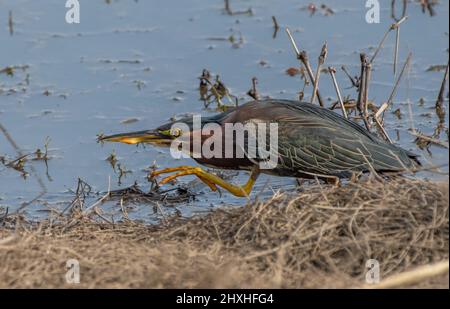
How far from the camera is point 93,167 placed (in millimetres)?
8445

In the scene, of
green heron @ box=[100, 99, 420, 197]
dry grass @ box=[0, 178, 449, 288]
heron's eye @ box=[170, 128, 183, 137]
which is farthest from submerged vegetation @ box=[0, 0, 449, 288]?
heron's eye @ box=[170, 128, 183, 137]

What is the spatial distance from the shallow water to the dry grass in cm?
204

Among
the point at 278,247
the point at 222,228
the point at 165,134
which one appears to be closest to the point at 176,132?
the point at 165,134

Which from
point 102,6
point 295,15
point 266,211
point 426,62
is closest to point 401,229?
point 266,211

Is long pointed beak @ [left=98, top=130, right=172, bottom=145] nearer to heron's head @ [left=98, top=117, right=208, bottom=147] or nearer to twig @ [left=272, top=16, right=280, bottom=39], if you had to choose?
heron's head @ [left=98, top=117, right=208, bottom=147]

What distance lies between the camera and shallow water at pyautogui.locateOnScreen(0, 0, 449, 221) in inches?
334

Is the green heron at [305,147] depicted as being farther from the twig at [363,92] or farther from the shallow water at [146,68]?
the shallow water at [146,68]

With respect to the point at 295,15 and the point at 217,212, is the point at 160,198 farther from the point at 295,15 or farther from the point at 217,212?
the point at 295,15

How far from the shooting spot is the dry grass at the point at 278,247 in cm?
510

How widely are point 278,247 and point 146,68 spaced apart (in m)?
5.04

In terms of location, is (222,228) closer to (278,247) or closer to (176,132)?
(278,247)

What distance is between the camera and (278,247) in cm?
538

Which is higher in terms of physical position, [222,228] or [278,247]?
[222,228]

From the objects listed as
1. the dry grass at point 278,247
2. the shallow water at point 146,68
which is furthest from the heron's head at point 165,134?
the dry grass at point 278,247
